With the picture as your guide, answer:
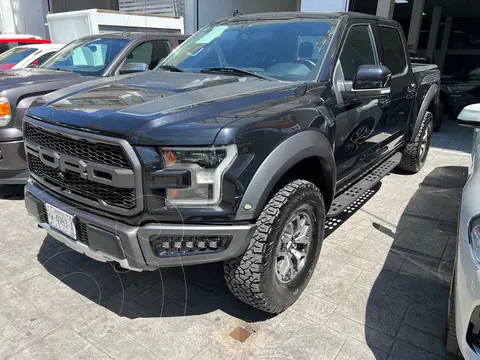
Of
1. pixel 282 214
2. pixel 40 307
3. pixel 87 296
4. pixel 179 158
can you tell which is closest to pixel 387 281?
pixel 282 214

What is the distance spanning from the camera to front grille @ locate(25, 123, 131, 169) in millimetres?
1992

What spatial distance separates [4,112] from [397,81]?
3.98m

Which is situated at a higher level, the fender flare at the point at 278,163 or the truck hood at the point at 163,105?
the truck hood at the point at 163,105

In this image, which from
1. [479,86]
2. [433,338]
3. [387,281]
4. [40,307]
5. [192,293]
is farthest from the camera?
[479,86]

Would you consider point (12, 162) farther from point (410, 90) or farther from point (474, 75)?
point (474, 75)

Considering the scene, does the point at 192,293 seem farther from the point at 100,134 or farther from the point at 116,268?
the point at 100,134

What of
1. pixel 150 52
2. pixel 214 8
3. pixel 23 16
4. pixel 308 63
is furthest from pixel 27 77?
pixel 23 16

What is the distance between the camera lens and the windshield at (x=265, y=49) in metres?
2.95

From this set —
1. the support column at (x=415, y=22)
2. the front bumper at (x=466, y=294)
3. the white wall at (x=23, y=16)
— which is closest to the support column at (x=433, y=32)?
the support column at (x=415, y=22)

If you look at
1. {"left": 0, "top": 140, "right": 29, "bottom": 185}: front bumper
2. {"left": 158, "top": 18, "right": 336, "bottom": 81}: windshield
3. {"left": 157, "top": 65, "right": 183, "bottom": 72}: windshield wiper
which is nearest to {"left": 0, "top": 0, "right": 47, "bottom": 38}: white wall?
{"left": 0, "top": 140, "right": 29, "bottom": 185}: front bumper

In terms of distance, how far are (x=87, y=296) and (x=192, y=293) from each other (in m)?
0.73

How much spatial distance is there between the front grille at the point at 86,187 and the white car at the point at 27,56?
18.6 feet

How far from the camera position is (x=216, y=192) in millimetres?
1983

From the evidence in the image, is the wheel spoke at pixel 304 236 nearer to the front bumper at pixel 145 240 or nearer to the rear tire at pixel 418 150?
the front bumper at pixel 145 240
